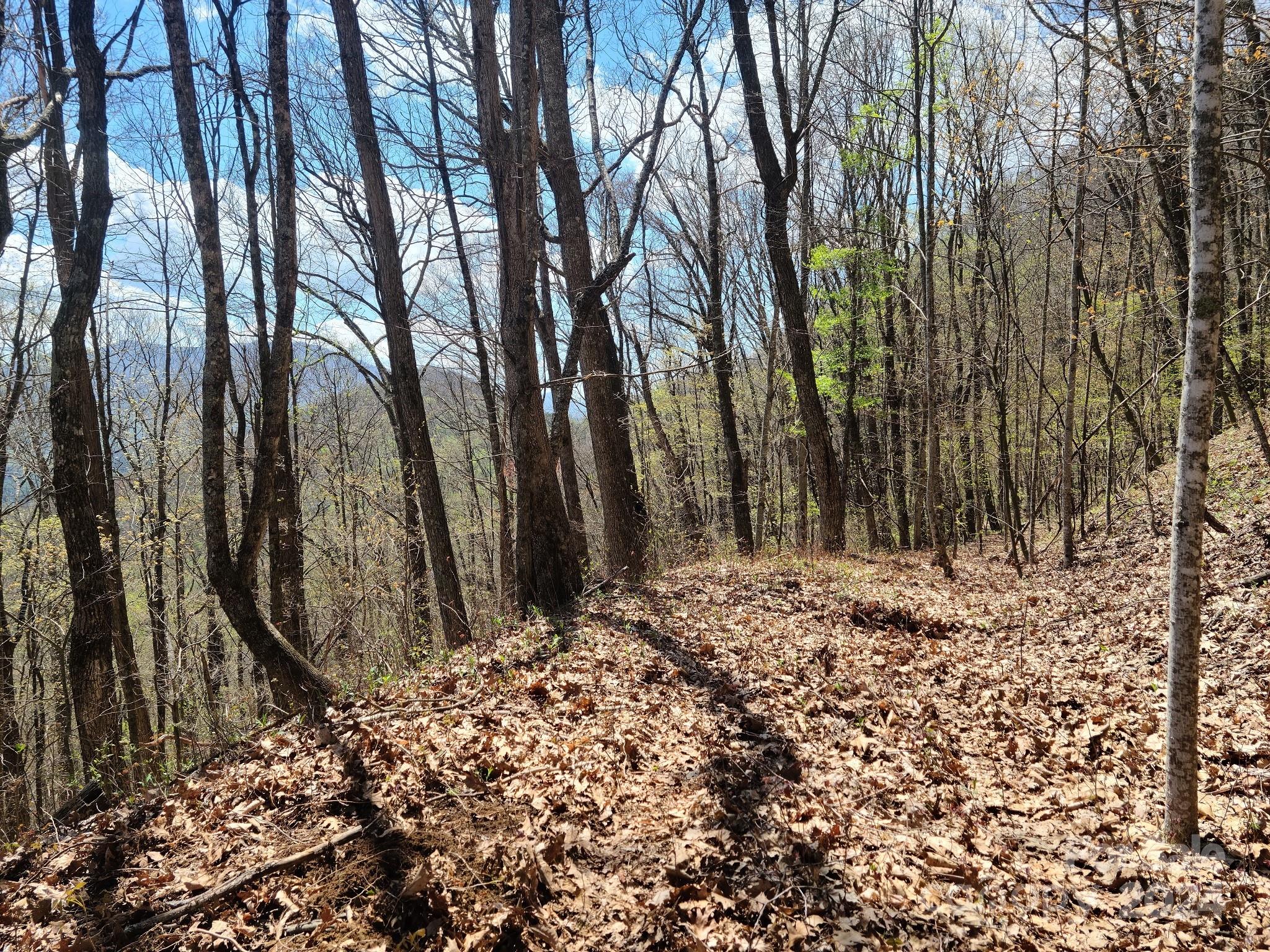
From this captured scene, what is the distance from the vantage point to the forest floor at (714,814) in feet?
9.13

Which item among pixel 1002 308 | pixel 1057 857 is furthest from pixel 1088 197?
pixel 1057 857

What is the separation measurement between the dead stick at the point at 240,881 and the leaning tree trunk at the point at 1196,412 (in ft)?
13.4

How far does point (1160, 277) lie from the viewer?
18641 millimetres

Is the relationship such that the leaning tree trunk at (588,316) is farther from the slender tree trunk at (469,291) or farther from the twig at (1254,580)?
the twig at (1254,580)

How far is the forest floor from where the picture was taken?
2783 millimetres

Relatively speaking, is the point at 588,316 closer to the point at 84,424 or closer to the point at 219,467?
the point at 219,467

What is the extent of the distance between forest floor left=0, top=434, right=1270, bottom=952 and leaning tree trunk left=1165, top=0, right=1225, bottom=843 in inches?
18.9

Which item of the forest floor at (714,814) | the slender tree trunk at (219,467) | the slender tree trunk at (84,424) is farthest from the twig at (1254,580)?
the slender tree trunk at (84,424)

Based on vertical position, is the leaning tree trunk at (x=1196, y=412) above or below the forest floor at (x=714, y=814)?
above

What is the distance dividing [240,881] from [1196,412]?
4810 millimetres

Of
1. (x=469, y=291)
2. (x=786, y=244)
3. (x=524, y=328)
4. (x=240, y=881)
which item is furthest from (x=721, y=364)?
(x=240, y=881)

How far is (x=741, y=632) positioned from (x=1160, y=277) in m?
20.1

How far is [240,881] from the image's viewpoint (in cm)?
288

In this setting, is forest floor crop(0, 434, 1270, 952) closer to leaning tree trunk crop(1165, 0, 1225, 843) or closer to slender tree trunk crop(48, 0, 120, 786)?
leaning tree trunk crop(1165, 0, 1225, 843)
